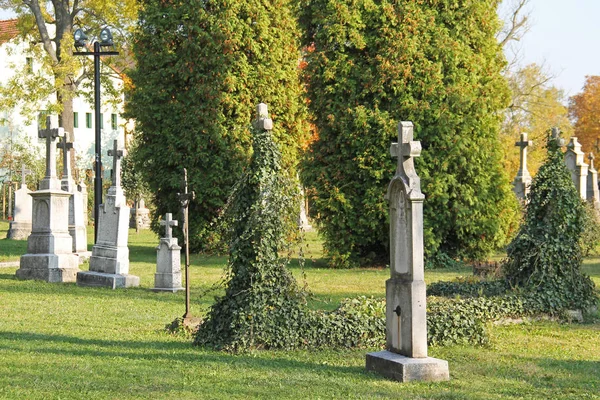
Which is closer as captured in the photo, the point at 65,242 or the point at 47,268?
the point at 47,268

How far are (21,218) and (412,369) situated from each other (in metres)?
25.0

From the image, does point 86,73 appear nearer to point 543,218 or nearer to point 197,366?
point 543,218

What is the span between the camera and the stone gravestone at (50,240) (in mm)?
17281

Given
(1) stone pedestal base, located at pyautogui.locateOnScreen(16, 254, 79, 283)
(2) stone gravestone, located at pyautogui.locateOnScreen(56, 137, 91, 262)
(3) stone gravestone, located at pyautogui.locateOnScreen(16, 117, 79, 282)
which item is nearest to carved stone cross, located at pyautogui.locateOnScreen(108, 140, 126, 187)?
(3) stone gravestone, located at pyautogui.locateOnScreen(16, 117, 79, 282)

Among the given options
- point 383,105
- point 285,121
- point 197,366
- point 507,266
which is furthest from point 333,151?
point 197,366

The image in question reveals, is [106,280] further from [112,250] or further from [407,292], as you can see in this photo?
[407,292]

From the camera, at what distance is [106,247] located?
16969mm

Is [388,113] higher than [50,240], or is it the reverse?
[388,113]

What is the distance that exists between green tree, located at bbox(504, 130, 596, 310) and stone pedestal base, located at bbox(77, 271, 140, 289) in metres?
7.05

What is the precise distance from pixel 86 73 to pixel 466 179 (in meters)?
20.6

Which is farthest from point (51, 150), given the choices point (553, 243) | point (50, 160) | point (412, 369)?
point (412, 369)

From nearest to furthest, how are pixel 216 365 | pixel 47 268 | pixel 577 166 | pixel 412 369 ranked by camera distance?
1. pixel 412 369
2. pixel 216 365
3. pixel 47 268
4. pixel 577 166

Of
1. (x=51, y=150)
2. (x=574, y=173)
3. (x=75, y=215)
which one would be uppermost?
(x=574, y=173)

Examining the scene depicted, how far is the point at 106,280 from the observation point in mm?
16219
